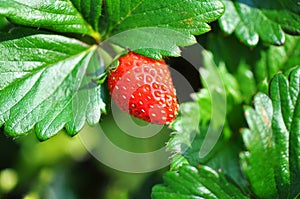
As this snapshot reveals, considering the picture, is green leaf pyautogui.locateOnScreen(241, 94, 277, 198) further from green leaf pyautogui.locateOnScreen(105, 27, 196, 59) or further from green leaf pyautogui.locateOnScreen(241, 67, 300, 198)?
green leaf pyautogui.locateOnScreen(105, 27, 196, 59)

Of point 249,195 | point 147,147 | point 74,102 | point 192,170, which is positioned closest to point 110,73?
point 74,102

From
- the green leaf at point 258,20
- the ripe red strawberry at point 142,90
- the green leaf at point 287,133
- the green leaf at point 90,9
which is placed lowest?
the green leaf at point 287,133

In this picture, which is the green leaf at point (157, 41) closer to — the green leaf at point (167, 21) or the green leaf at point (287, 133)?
the green leaf at point (167, 21)

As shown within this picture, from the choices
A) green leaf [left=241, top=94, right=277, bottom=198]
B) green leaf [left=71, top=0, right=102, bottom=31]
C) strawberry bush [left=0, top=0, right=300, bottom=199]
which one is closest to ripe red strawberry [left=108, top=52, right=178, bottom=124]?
strawberry bush [left=0, top=0, right=300, bottom=199]

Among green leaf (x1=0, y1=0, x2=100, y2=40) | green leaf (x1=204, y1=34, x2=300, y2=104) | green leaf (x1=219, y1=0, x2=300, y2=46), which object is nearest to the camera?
green leaf (x1=0, y1=0, x2=100, y2=40)

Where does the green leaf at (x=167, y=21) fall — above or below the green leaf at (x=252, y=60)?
above

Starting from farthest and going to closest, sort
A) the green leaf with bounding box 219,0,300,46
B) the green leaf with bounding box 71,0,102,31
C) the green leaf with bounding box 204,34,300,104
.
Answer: the green leaf with bounding box 204,34,300,104, the green leaf with bounding box 219,0,300,46, the green leaf with bounding box 71,0,102,31

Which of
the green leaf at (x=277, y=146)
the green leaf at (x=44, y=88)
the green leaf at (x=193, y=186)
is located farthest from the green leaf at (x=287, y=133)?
the green leaf at (x=44, y=88)

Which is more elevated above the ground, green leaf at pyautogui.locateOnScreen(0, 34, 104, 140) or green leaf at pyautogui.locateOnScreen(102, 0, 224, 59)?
green leaf at pyautogui.locateOnScreen(102, 0, 224, 59)
